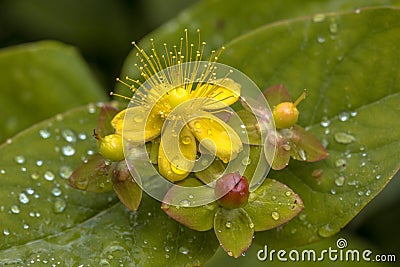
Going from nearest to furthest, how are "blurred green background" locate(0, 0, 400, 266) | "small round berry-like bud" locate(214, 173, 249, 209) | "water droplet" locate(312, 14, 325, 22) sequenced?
"small round berry-like bud" locate(214, 173, 249, 209)
"water droplet" locate(312, 14, 325, 22)
"blurred green background" locate(0, 0, 400, 266)

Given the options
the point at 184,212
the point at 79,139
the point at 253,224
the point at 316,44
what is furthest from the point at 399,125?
the point at 79,139

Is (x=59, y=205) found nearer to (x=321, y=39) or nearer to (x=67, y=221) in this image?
(x=67, y=221)

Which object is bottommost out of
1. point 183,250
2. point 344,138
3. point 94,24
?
point 183,250

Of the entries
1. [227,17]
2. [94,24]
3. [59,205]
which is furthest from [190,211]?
[94,24]

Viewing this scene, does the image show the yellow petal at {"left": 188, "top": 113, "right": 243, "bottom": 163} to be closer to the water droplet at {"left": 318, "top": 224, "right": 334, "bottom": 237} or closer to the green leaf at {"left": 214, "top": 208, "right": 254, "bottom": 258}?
the green leaf at {"left": 214, "top": 208, "right": 254, "bottom": 258}

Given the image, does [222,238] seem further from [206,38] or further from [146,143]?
[206,38]

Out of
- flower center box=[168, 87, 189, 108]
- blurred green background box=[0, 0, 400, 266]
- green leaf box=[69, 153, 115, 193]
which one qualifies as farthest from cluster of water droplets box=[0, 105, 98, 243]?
blurred green background box=[0, 0, 400, 266]
